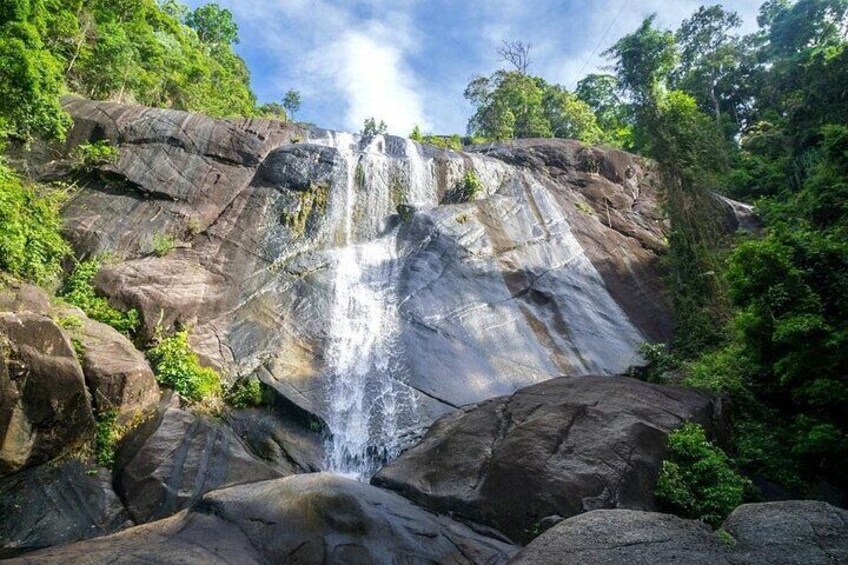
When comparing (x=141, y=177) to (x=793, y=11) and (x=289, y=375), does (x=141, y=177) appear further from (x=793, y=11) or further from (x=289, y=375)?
(x=793, y=11)

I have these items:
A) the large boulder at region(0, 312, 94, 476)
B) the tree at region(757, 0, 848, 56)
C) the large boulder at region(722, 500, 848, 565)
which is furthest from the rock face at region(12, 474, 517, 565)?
the tree at region(757, 0, 848, 56)

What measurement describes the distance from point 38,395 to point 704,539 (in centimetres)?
1016

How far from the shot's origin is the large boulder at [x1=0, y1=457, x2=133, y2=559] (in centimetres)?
Result: 821

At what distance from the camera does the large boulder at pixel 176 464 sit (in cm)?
905

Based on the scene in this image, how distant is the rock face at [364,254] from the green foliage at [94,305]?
13.1 inches

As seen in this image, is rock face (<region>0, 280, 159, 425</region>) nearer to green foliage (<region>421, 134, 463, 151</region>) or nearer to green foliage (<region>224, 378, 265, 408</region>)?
green foliage (<region>224, 378, 265, 408</region>)

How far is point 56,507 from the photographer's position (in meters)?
8.70

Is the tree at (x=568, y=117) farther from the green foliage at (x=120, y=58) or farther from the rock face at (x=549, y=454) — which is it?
the rock face at (x=549, y=454)

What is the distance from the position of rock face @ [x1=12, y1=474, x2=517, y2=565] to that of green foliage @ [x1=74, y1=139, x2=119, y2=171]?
14.1 metres

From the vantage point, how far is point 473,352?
1405 centimetres


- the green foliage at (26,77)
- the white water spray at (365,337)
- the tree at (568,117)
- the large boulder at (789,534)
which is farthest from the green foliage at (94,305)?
the tree at (568,117)

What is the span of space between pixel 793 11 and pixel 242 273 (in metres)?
40.1

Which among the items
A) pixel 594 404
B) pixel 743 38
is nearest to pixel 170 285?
pixel 594 404

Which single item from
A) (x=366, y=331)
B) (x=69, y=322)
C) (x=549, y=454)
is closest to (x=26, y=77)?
(x=69, y=322)
